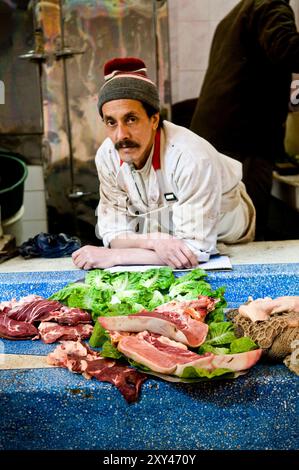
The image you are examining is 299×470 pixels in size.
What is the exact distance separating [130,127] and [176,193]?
1.40 feet

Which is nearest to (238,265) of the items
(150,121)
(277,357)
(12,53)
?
(150,121)

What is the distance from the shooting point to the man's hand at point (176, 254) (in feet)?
11.0

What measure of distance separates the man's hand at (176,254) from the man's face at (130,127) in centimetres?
46

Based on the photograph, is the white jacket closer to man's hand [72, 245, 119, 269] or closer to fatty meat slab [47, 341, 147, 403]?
man's hand [72, 245, 119, 269]


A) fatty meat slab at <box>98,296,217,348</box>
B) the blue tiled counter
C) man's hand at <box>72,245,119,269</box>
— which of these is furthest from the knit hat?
the blue tiled counter

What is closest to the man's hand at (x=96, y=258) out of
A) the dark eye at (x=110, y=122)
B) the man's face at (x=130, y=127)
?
the man's face at (x=130, y=127)

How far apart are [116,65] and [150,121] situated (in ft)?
1.08

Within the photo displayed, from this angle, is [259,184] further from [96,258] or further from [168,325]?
[168,325]

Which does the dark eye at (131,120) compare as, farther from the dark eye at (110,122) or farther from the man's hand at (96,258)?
the man's hand at (96,258)

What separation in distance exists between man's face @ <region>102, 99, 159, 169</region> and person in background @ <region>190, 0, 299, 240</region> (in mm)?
634

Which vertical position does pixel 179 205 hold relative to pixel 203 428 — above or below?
above

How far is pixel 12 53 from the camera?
13.6 ft

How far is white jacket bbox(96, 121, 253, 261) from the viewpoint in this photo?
3379 millimetres

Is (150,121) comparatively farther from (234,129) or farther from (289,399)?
(289,399)
